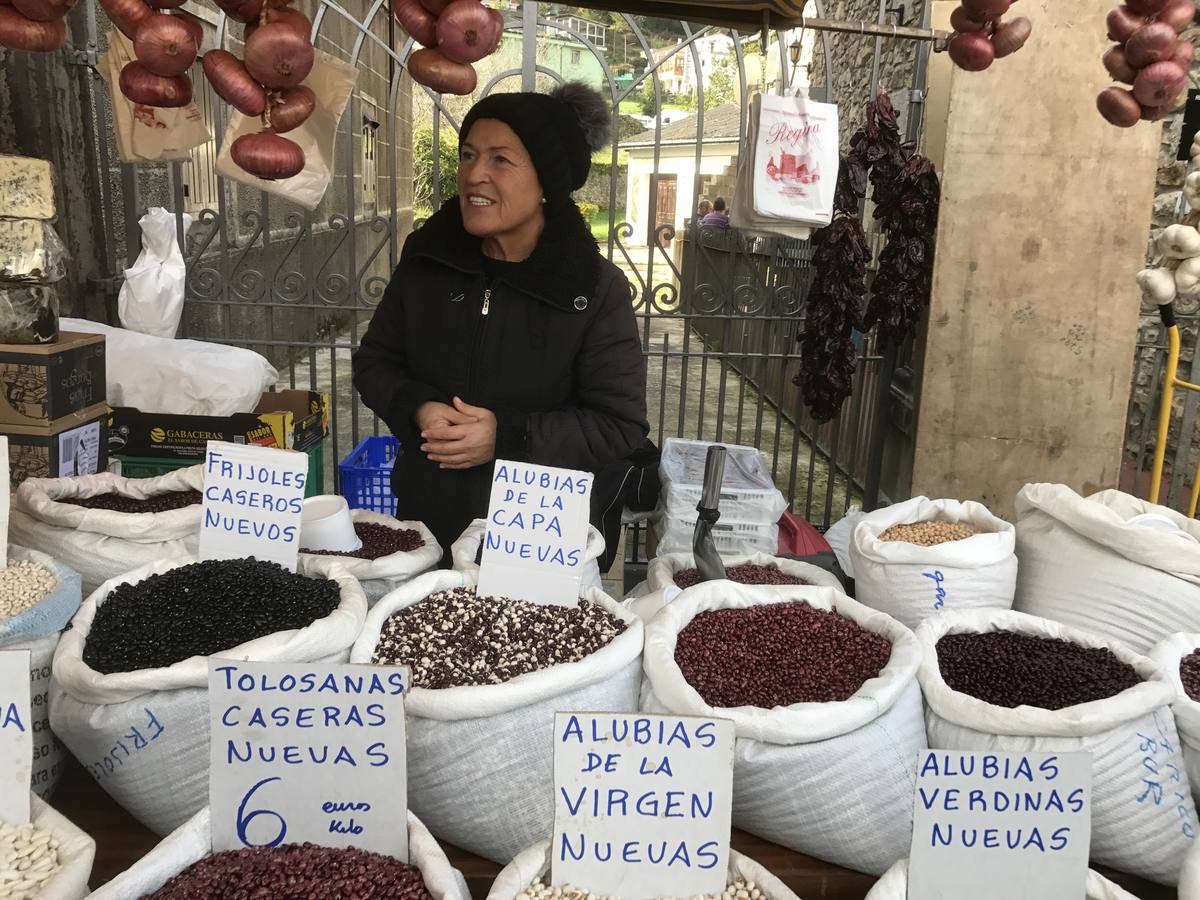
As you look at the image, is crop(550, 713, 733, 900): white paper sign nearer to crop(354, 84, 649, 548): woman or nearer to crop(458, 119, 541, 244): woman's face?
crop(354, 84, 649, 548): woman

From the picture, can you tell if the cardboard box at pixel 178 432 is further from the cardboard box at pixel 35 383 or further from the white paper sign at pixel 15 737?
the white paper sign at pixel 15 737

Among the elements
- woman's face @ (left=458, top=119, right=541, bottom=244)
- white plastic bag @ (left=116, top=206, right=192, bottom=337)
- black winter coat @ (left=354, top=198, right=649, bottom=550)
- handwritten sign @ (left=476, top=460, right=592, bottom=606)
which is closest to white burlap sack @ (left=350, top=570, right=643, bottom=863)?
handwritten sign @ (left=476, top=460, right=592, bottom=606)

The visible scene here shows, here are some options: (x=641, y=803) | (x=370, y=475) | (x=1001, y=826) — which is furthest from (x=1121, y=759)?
(x=370, y=475)

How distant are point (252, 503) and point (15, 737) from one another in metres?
0.48

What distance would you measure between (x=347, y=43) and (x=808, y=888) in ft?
33.2

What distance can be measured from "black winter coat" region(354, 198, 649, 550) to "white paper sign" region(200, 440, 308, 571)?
1.90 ft

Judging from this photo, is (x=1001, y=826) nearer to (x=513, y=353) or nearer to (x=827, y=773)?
(x=827, y=773)

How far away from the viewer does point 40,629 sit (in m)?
1.15

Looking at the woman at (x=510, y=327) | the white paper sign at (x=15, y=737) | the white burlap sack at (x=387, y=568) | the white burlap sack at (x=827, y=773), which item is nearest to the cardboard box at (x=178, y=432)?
the woman at (x=510, y=327)

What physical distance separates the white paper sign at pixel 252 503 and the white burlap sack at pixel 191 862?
1.55 ft

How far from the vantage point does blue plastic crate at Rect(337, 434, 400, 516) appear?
2908 mm

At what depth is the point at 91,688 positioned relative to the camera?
1.05 m

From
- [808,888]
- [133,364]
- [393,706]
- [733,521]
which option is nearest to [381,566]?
[393,706]

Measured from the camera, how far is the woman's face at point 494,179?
1.84 metres
